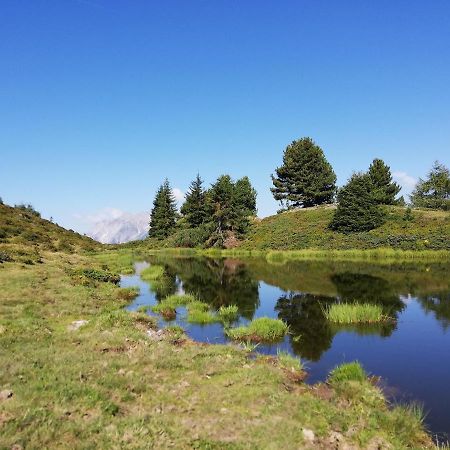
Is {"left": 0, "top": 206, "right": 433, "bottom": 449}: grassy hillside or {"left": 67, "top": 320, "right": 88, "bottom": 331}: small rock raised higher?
{"left": 67, "top": 320, "right": 88, "bottom": 331}: small rock

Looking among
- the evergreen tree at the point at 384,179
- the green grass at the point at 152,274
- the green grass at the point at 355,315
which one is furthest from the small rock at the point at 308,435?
the evergreen tree at the point at 384,179

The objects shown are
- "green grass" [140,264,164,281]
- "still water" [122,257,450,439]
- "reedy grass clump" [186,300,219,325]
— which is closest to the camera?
"still water" [122,257,450,439]

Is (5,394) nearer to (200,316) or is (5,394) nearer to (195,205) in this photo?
(200,316)

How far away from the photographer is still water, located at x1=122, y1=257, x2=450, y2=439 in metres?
14.5

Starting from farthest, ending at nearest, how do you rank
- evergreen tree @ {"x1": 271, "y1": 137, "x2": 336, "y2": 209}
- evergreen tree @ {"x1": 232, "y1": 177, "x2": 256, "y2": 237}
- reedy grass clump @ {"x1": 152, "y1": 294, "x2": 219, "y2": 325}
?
1. evergreen tree @ {"x1": 232, "y1": 177, "x2": 256, "y2": 237}
2. evergreen tree @ {"x1": 271, "y1": 137, "x2": 336, "y2": 209}
3. reedy grass clump @ {"x1": 152, "y1": 294, "x2": 219, "y2": 325}

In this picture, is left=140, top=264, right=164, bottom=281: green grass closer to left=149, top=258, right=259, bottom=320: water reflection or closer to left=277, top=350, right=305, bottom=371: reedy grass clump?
left=149, top=258, right=259, bottom=320: water reflection

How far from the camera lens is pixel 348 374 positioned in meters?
13.3

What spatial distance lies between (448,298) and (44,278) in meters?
30.5

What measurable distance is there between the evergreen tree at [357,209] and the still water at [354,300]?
25017mm

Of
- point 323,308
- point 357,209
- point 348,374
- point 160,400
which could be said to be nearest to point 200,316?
point 323,308

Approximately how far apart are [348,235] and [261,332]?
194 ft

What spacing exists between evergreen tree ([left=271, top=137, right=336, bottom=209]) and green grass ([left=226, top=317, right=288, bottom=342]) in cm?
8534

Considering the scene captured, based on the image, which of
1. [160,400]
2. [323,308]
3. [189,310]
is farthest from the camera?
[323,308]

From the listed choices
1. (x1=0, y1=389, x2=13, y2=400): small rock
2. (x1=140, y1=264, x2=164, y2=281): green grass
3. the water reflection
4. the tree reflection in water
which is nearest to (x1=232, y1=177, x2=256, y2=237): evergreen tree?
the water reflection
